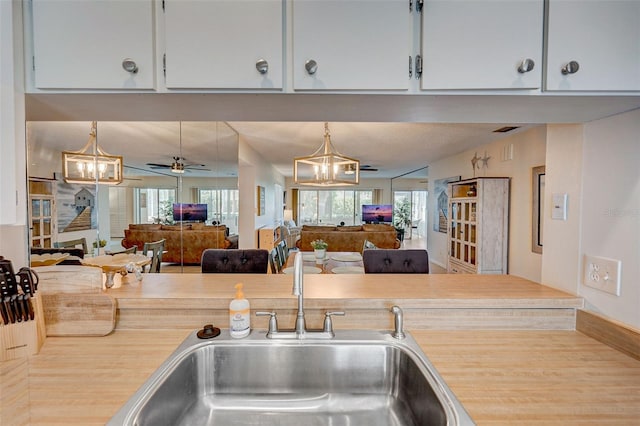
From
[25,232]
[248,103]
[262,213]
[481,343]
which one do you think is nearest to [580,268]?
[481,343]

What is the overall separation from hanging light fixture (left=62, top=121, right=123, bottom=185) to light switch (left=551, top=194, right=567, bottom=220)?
246 centimetres

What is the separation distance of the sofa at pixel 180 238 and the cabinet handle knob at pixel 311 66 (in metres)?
2.01

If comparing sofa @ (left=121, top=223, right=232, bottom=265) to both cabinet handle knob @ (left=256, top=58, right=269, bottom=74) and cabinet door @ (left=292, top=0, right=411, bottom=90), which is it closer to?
cabinet handle knob @ (left=256, top=58, right=269, bottom=74)

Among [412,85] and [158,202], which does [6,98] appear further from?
[158,202]

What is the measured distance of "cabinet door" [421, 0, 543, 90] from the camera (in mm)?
804

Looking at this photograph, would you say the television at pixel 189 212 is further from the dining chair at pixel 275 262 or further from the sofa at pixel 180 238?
the dining chair at pixel 275 262

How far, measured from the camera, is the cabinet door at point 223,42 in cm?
80

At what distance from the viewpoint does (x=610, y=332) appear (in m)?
0.95

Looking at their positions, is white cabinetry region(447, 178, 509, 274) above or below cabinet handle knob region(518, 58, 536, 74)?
below

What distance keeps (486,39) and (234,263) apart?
1639 mm

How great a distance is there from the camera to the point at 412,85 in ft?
2.75

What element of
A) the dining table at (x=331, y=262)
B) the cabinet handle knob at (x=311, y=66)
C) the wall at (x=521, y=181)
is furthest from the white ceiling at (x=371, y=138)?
the cabinet handle knob at (x=311, y=66)

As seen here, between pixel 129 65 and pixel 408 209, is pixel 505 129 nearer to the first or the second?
pixel 129 65

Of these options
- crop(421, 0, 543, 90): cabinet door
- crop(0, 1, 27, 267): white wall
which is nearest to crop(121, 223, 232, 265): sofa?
crop(0, 1, 27, 267): white wall
